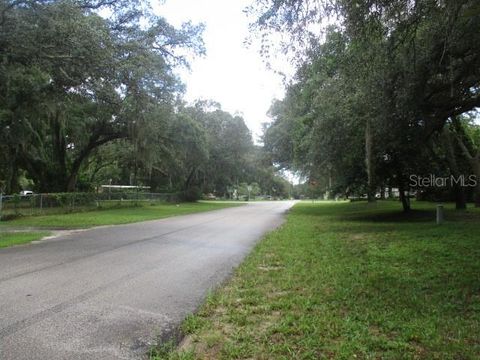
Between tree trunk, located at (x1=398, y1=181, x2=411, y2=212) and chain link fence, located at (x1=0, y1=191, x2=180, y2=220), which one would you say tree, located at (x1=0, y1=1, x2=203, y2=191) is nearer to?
chain link fence, located at (x1=0, y1=191, x2=180, y2=220)

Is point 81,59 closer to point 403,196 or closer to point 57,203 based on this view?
point 57,203

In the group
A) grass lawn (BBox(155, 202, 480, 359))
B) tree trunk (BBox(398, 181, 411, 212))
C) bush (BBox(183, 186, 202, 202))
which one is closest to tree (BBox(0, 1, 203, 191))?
grass lawn (BBox(155, 202, 480, 359))

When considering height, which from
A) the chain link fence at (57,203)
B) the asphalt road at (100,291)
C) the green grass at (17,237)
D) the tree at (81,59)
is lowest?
the asphalt road at (100,291)

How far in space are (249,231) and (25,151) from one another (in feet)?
68.4

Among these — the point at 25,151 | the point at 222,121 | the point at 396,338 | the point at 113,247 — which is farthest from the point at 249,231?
the point at 222,121

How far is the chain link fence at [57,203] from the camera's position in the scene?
866 inches

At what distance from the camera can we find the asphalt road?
14.9ft

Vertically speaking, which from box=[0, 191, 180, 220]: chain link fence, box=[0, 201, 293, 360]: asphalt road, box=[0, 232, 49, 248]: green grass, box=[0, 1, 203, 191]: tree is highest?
box=[0, 1, 203, 191]: tree

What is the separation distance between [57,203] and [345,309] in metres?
23.2

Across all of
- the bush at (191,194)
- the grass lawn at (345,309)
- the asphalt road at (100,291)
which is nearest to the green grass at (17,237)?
the asphalt road at (100,291)

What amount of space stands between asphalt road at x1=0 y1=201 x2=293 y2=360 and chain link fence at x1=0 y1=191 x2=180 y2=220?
34.3 ft

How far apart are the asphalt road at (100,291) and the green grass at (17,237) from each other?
702 mm

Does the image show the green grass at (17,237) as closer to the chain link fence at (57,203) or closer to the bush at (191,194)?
the chain link fence at (57,203)

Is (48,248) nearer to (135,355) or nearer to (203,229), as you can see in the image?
(203,229)
